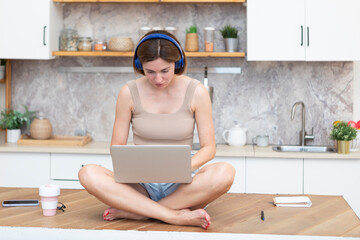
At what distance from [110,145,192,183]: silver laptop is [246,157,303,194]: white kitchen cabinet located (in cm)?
145

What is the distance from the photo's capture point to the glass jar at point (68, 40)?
3877 mm

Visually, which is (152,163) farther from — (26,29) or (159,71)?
(26,29)

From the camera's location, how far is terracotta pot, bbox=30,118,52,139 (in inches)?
153

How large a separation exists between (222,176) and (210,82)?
1930 mm

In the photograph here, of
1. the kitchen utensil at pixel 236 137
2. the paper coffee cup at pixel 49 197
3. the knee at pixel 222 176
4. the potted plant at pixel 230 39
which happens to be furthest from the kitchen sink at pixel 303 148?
the paper coffee cup at pixel 49 197

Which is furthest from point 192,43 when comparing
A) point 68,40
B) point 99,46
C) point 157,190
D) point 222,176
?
point 222,176

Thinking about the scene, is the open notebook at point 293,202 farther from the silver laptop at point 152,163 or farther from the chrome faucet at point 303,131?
the chrome faucet at point 303,131

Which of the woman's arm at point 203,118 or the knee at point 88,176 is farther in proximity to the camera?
the woman's arm at point 203,118

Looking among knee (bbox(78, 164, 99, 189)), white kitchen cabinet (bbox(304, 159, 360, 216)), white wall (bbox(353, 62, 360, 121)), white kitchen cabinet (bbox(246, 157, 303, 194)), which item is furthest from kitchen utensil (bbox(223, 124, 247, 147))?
knee (bbox(78, 164, 99, 189))

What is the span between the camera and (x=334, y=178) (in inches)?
137

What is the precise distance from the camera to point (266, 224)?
6.95 ft

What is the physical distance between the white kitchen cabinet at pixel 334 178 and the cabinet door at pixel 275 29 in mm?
715

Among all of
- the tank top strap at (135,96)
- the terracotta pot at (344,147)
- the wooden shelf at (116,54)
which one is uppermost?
the wooden shelf at (116,54)

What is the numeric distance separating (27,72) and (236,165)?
1.74 metres
